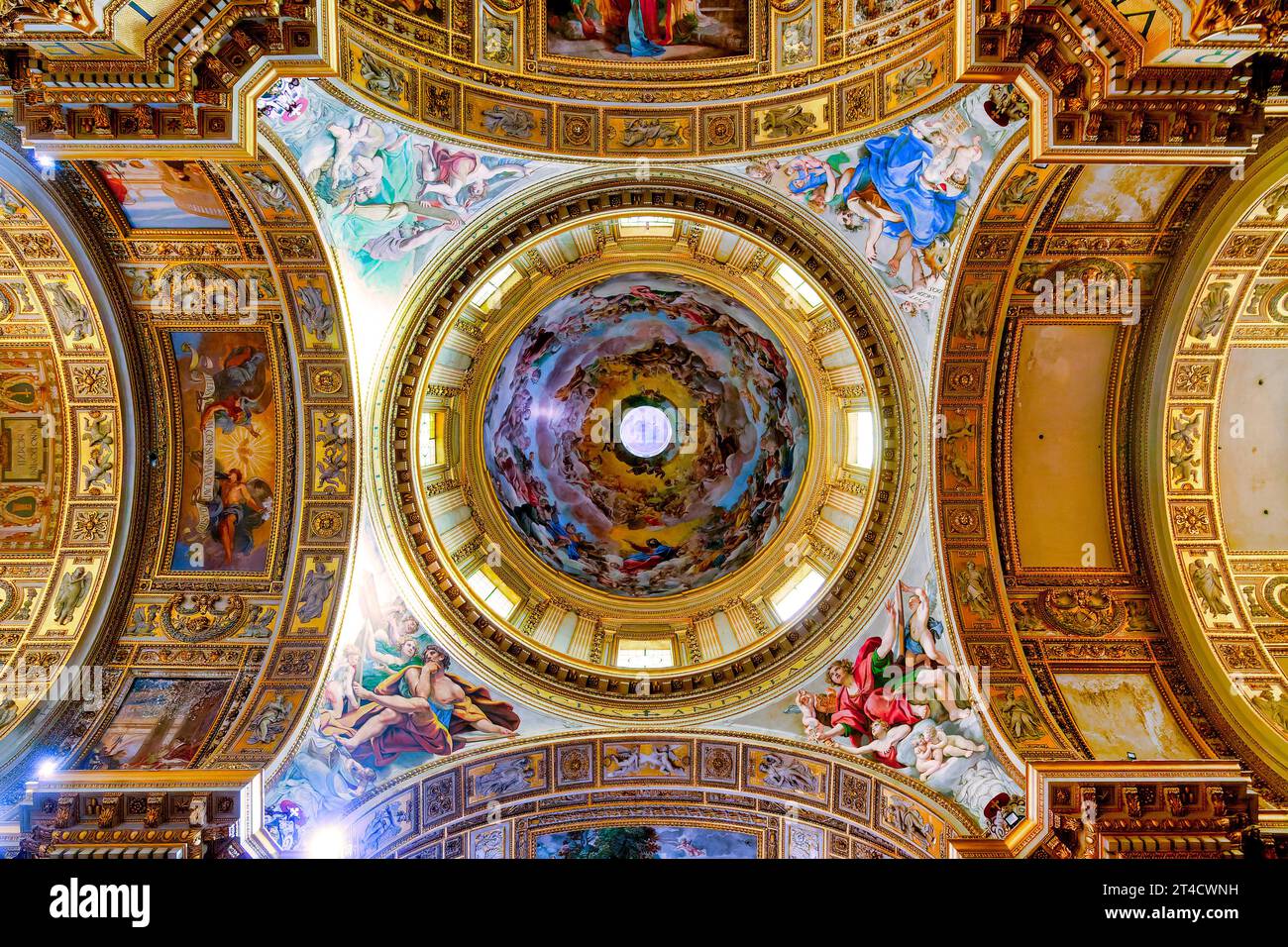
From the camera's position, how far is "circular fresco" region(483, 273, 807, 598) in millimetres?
19359

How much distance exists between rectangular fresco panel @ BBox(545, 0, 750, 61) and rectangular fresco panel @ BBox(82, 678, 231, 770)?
14.5 metres

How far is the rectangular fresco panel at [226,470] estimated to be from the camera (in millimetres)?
16062

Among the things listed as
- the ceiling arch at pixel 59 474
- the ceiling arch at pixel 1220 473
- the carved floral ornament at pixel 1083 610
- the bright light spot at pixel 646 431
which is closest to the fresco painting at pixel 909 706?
the carved floral ornament at pixel 1083 610

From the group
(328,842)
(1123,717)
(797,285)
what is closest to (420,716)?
(328,842)

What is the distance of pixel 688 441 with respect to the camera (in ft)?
70.6

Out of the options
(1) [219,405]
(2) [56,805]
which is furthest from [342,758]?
(1) [219,405]

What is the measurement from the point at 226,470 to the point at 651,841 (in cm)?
1243

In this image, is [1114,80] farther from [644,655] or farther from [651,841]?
[651,841]

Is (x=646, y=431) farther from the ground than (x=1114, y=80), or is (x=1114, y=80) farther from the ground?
(x=1114, y=80)

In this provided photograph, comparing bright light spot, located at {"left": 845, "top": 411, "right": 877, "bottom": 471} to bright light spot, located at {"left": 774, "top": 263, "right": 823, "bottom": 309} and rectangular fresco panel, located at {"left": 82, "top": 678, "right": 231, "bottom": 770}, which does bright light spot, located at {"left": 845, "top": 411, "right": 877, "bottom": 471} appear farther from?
rectangular fresco panel, located at {"left": 82, "top": 678, "right": 231, "bottom": 770}

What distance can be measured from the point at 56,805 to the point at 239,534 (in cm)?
595

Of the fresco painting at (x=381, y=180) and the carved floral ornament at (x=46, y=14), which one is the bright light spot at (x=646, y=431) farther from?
the carved floral ornament at (x=46, y=14)

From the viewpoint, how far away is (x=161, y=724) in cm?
1473
